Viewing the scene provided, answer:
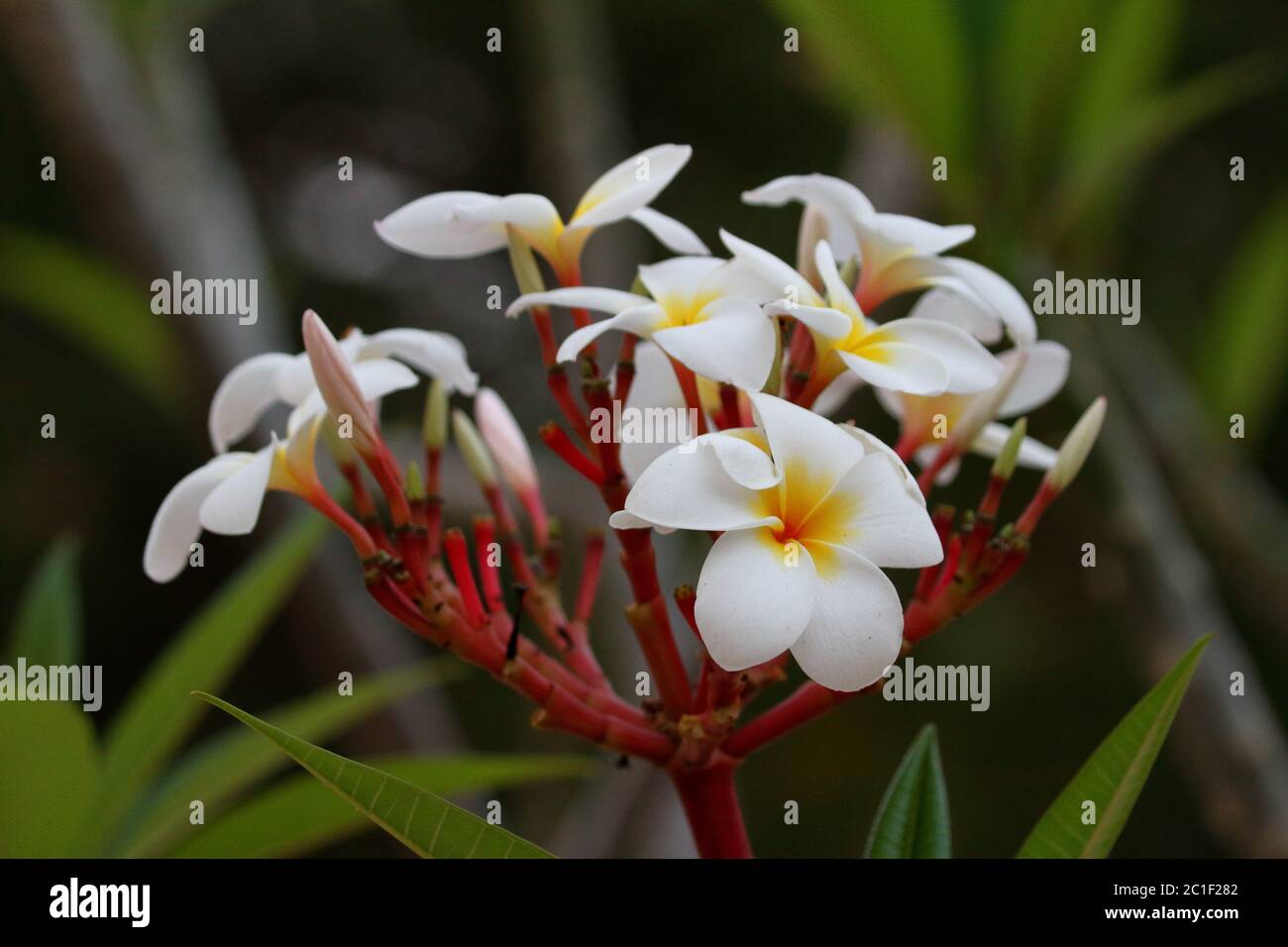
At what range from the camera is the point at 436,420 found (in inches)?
25.8

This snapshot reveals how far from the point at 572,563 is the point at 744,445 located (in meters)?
1.15

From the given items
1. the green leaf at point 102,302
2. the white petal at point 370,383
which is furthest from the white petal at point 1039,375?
the green leaf at point 102,302

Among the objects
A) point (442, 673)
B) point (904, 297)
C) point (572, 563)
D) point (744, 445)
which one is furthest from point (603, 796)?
point (744, 445)

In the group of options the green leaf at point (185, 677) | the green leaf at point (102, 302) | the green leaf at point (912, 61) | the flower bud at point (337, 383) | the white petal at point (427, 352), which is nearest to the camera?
the flower bud at point (337, 383)

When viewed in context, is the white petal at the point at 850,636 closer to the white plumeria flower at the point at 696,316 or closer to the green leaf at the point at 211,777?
the white plumeria flower at the point at 696,316

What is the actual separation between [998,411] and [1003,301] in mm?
63

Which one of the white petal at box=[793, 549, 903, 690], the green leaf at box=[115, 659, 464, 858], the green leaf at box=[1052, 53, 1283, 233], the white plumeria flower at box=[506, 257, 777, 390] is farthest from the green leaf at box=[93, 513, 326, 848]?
the green leaf at box=[1052, 53, 1283, 233]

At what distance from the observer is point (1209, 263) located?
6.97ft

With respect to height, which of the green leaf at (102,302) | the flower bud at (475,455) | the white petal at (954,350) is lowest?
the flower bud at (475,455)

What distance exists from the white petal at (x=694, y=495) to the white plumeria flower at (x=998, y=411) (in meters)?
0.21

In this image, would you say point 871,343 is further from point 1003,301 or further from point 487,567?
point 487,567

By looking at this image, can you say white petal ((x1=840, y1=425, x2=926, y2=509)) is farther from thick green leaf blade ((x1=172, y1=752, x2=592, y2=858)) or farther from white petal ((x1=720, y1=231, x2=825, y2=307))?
thick green leaf blade ((x1=172, y1=752, x2=592, y2=858))

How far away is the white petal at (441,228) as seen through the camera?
0.60 metres
